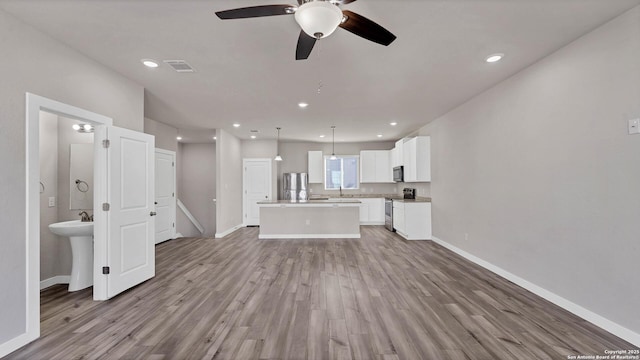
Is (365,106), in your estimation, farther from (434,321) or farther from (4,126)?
(4,126)

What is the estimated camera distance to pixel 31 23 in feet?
7.55

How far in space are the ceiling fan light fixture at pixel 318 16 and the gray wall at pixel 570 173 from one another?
102 inches

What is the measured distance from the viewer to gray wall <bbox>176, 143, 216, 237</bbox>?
8.62 meters

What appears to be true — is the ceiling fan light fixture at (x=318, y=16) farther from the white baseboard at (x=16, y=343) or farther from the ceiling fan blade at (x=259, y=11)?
the white baseboard at (x=16, y=343)

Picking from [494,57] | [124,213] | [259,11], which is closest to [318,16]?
[259,11]

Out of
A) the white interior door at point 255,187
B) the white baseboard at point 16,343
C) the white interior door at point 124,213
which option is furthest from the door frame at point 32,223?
the white interior door at point 255,187

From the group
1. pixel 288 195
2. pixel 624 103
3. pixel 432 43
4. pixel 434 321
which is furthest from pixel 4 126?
pixel 288 195

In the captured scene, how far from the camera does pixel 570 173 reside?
271 centimetres

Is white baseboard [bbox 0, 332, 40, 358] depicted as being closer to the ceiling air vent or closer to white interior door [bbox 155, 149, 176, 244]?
the ceiling air vent

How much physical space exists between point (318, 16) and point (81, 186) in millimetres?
4303

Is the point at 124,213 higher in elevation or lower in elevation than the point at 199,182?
lower

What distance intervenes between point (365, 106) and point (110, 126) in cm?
370

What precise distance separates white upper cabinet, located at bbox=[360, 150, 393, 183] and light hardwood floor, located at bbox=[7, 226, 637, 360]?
14.7ft

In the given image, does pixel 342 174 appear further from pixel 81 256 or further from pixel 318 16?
pixel 318 16
